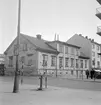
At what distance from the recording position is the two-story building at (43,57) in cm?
3400

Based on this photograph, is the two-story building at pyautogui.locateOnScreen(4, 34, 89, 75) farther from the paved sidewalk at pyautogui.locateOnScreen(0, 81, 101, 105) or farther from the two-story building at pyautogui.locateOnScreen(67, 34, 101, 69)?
the paved sidewalk at pyautogui.locateOnScreen(0, 81, 101, 105)

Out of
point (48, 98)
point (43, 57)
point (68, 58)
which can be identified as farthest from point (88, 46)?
point (48, 98)

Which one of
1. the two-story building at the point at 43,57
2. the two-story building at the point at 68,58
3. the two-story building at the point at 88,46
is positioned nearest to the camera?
the two-story building at the point at 43,57

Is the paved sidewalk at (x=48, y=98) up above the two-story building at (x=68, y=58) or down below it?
below

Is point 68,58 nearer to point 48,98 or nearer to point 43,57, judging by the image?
point 43,57

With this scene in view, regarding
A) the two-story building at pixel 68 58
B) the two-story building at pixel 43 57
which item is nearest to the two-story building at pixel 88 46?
the two-story building at pixel 68 58

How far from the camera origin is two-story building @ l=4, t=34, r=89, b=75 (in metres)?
34.0

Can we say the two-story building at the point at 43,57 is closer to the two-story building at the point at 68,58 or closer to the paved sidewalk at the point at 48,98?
the two-story building at the point at 68,58

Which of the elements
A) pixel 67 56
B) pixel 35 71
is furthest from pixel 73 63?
pixel 35 71

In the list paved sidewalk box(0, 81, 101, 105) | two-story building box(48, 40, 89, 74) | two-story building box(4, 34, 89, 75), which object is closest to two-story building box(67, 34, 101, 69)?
two-story building box(48, 40, 89, 74)

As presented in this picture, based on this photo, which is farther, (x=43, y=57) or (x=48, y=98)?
(x=43, y=57)

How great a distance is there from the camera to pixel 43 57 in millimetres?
34844

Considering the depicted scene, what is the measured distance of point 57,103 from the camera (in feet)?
27.6

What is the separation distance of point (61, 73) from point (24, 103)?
29.9m
